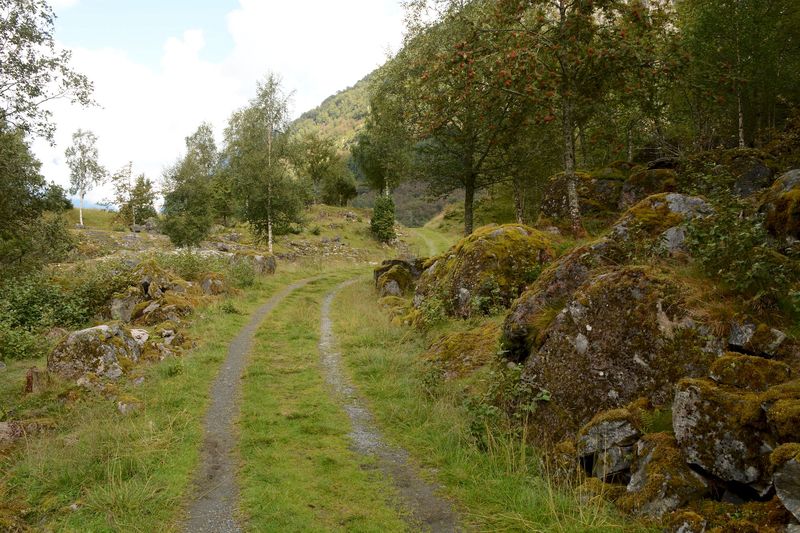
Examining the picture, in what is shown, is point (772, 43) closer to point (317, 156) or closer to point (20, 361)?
point (20, 361)

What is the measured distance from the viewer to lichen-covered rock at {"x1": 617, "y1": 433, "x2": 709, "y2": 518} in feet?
16.5

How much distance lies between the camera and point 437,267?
17.2 m

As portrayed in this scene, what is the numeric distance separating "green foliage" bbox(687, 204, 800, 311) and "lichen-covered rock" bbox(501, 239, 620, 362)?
1693mm

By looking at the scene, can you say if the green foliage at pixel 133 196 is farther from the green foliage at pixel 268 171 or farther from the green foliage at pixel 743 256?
the green foliage at pixel 743 256

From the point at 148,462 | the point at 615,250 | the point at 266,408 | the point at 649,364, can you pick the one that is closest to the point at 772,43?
the point at 615,250

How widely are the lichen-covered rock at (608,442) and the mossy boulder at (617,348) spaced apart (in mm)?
485

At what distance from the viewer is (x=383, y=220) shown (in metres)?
49.5

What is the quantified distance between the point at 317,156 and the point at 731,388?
6118 cm

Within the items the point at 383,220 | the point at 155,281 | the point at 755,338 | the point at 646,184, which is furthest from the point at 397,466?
the point at 383,220

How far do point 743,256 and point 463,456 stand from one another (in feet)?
17.1

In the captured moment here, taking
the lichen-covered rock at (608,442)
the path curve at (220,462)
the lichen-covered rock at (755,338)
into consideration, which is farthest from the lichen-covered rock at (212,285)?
the lichen-covered rock at (755,338)

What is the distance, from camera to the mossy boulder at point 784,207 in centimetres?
694

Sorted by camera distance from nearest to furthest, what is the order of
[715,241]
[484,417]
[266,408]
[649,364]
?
1. [649,364]
2. [715,241]
3. [484,417]
4. [266,408]

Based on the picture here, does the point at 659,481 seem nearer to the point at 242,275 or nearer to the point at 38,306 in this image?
the point at 38,306
